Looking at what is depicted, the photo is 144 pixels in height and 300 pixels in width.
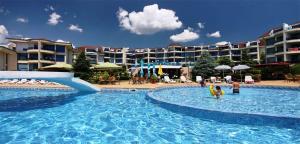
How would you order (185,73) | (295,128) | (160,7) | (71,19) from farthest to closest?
(185,73)
(71,19)
(160,7)
(295,128)

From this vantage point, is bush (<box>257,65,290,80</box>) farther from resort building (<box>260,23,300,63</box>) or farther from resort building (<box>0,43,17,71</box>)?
resort building (<box>0,43,17,71</box>)

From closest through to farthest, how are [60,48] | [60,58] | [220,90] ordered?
[220,90] < [60,48] < [60,58]

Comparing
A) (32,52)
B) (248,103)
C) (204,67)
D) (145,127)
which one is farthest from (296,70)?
(32,52)

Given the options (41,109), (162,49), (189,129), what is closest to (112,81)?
(41,109)

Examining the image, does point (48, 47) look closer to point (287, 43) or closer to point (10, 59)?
point (10, 59)

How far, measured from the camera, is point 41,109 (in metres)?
11.2

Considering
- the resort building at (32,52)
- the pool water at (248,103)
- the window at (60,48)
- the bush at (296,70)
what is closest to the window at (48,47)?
the resort building at (32,52)

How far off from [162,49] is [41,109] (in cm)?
7429

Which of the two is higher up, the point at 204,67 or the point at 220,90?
the point at 204,67

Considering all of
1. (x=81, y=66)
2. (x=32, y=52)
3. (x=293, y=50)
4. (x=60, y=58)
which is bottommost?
(x=81, y=66)

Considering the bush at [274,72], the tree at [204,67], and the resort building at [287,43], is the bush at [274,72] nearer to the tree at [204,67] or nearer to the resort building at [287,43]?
the tree at [204,67]

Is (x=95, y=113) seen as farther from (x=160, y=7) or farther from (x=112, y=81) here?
(x=160, y=7)

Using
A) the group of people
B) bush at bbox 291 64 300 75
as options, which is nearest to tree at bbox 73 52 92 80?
the group of people

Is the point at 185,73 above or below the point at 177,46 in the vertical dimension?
below
